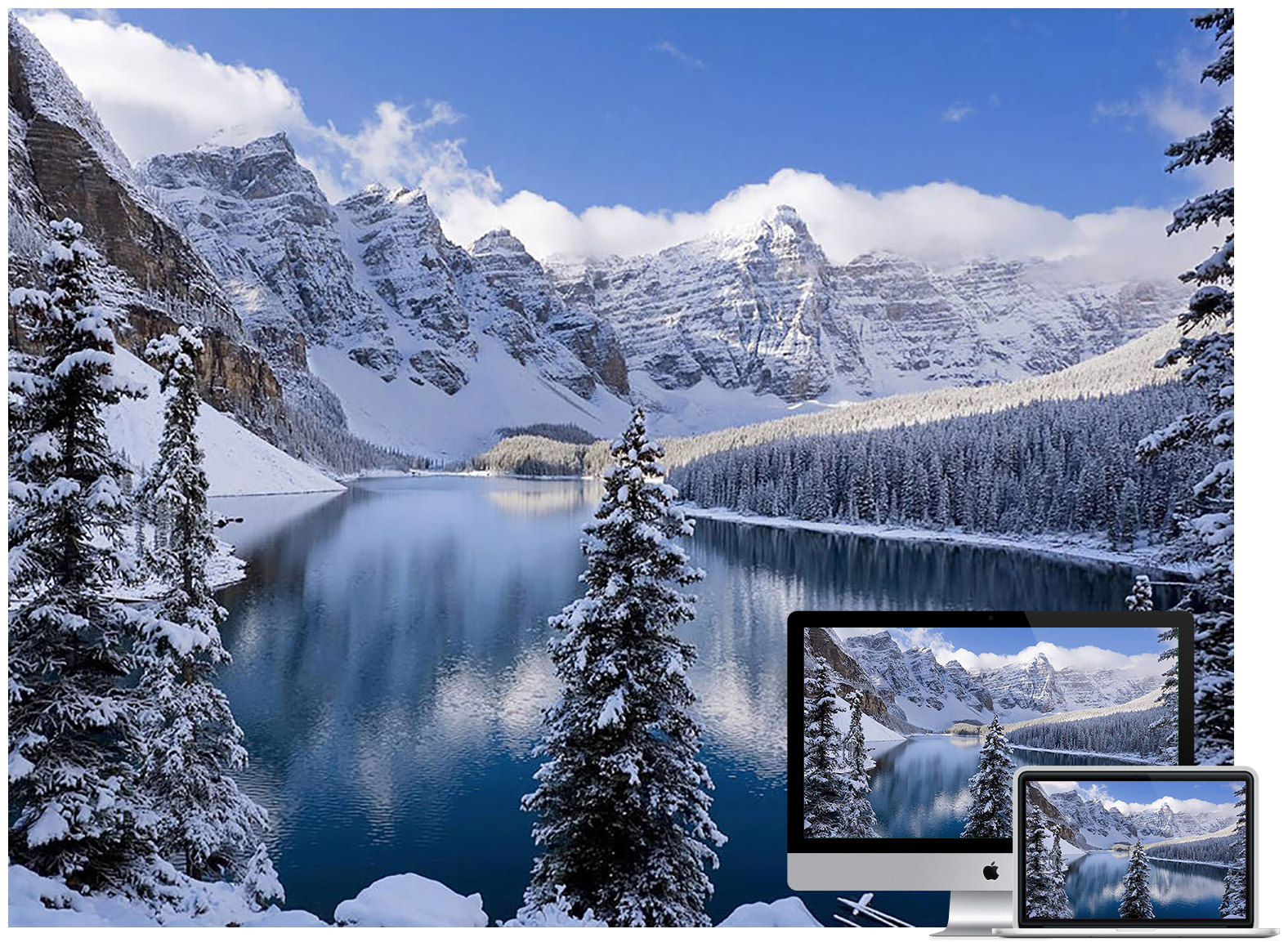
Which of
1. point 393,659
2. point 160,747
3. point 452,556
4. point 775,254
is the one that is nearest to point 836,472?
point 775,254

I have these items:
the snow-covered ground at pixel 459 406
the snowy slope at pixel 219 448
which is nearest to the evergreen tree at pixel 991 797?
the snow-covered ground at pixel 459 406

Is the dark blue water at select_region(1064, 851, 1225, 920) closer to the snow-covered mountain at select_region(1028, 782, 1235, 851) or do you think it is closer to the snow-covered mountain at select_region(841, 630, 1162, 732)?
the snow-covered mountain at select_region(1028, 782, 1235, 851)

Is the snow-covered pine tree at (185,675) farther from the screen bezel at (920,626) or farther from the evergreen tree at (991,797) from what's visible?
the evergreen tree at (991,797)

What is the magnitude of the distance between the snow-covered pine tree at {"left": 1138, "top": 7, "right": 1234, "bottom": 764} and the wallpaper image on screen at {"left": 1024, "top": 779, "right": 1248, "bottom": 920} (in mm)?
1690

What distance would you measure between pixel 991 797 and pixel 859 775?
16.3 inches

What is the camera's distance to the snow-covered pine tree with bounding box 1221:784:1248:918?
2201 mm

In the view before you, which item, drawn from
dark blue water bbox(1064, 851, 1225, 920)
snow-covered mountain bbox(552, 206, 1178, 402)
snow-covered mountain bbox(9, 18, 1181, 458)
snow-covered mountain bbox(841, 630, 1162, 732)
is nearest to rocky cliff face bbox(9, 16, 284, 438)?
snow-covered mountain bbox(9, 18, 1181, 458)

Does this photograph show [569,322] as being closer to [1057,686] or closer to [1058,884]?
[1057,686]

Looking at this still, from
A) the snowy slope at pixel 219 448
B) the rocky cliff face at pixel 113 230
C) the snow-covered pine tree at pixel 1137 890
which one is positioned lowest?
the snow-covered pine tree at pixel 1137 890

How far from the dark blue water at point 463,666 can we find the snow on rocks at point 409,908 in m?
1.43

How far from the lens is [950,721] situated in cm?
271

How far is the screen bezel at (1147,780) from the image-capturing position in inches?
86.7

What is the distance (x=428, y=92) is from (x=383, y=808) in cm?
490

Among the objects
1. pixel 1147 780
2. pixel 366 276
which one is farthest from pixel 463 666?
pixel 366 276
